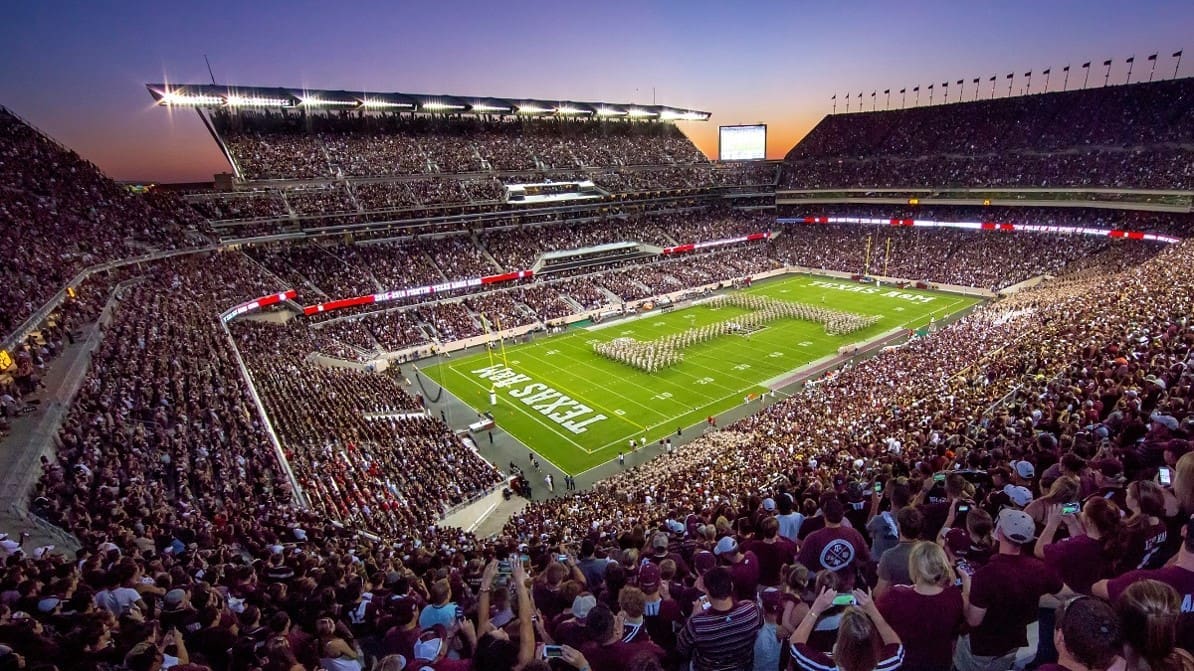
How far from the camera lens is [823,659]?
335 centimetres

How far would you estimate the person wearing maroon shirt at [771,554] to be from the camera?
17.0 ft

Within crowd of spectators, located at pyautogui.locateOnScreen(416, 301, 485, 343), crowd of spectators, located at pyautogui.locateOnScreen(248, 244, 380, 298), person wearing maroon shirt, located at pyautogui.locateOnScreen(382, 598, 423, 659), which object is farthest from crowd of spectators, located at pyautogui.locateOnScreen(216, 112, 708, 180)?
person wearing maroon shirt, located at pyautogui.locateOnScreen(382, 598, 423, 659)

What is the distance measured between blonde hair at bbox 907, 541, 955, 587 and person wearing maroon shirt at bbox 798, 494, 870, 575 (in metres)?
1.20

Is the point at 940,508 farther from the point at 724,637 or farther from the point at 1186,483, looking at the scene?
the point at 724,637

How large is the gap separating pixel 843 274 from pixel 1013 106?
28.0m

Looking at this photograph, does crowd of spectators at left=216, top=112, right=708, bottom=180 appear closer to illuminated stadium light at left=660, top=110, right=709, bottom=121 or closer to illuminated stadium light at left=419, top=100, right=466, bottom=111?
illuminated stadium light at left=419, top=100, right=466, bottom=111

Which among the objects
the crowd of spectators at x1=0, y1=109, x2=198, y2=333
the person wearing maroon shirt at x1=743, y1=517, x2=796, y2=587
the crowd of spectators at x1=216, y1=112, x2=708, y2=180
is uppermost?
the crowd of spectators at x1=216, y1=112, x2=708, y2=180

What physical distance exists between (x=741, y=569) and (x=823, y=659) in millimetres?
1533

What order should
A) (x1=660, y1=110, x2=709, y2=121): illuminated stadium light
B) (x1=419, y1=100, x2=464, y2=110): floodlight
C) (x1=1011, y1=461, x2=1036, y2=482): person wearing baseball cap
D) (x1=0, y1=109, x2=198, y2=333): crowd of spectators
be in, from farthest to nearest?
(x1=660, y1=110, x2=709, y2=121): illuminated stadium light, (x1=419, y1=100, x2=464, y2=110): floodlight, (x1=0, y1=109, x2=198, y2=333): crowd of spectators, (x1=1011, y1=461, x2=1036, y2=482): person wearing baseball cap

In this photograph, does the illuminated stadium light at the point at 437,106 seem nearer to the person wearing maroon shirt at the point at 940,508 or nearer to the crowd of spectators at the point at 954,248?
A: the crowd of spectators at the point at 954,248

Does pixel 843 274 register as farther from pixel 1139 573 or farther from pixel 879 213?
pixel 1139 573

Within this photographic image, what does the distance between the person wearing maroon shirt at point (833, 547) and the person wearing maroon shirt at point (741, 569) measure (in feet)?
1.29

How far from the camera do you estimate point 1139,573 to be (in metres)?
3.23

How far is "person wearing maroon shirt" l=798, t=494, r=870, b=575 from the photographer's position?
4672 mm
